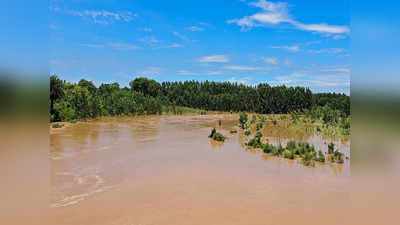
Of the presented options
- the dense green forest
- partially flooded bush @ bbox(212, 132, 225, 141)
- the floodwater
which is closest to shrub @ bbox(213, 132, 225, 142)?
partially flooded bush @ bbox(212, 132, 225, 141)

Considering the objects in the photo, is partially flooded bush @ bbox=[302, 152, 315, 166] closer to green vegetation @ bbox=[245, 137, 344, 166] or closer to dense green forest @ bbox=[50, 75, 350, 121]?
green vegetation @ bbox=[245, 137, 344, 166]

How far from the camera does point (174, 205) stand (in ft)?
16.1

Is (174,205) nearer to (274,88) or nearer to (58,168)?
(58,168)

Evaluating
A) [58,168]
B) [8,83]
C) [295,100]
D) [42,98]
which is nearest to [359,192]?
[42,98]

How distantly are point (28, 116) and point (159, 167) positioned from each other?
6.32 meters

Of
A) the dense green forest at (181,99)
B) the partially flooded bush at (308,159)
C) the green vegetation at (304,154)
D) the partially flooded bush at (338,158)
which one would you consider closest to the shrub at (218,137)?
the green vegetation at (304,154)

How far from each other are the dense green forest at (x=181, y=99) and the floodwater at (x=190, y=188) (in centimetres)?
1397

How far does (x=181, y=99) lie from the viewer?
4403 centimetres

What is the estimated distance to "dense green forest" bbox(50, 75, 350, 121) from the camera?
23.5 m

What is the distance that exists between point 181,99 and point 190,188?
126 feet

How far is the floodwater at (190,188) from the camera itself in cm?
442

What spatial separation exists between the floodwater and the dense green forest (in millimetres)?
13967

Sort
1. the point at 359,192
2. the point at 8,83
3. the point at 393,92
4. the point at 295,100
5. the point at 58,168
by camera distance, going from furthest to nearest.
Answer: the point at 295,100
the point at 58,168
the point at 359,192
the point at 393,92
the point at 8,83

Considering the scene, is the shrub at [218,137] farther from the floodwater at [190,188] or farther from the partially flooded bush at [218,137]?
the floodwater at [190,188]
